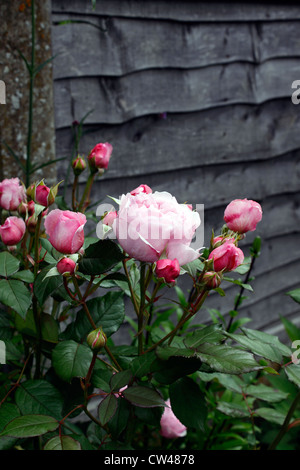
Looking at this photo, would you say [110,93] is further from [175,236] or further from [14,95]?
[175,236]

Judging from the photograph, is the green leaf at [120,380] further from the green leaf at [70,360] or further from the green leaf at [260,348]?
the green leaf at [260,348]

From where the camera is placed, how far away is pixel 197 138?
171cm

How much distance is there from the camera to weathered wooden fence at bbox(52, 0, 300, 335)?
1387 mm

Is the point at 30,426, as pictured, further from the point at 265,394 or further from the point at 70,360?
the point at 265,394

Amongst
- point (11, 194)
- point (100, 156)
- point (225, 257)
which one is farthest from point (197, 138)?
point (225, 257)

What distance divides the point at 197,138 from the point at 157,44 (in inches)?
14.0

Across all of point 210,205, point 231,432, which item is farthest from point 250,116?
point 231,432

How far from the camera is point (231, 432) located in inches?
53.2

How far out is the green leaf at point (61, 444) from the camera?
2.01ft

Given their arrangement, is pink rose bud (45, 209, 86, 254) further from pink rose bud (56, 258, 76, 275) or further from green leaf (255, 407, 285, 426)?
green leaf (255, 407, 285, 426)

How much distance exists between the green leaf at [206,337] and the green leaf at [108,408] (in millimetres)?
124

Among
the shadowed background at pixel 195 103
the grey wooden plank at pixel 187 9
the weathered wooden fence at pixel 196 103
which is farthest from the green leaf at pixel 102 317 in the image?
the grey wooden plank at pixel 187 9
